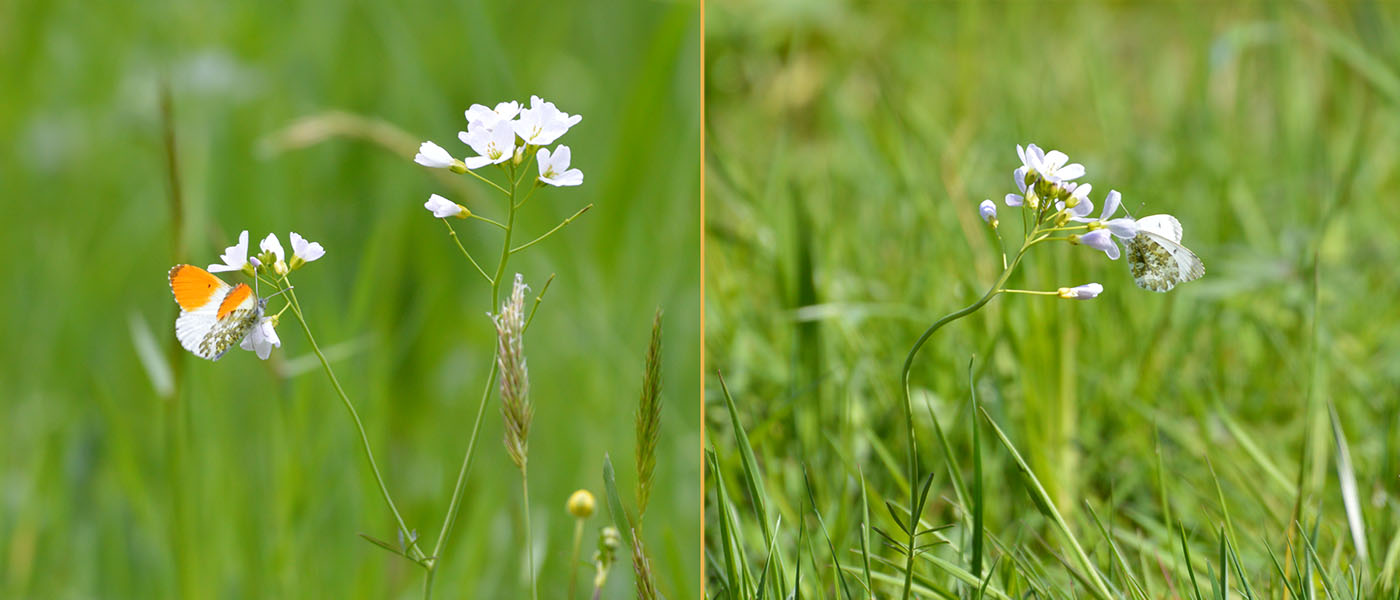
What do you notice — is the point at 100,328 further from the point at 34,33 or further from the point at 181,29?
the point at 181,29

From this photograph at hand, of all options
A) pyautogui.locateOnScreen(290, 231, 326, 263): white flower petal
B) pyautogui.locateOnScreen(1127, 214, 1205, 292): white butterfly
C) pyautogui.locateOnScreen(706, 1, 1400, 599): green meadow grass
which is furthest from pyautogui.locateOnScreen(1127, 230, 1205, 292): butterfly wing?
pyautogui.locateOnScreen(290, 231, 326, 263): white flower petal

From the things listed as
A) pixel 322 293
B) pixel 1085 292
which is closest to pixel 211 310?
pixel 1085 292

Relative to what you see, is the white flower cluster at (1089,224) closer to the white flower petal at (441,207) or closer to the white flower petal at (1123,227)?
the white flower petal at (1123,227)

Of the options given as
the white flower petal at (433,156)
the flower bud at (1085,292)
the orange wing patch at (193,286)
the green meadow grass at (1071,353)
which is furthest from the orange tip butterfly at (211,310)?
the flower bud at (1085,292)

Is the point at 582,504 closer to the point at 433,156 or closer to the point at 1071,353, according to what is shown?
the point at 433,156

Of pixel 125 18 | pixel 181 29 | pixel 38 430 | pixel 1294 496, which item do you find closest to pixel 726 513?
pixel 1294 496

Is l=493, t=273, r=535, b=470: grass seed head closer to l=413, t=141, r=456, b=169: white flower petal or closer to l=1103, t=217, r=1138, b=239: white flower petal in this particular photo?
l=413, t=141, r=456, b=169: white flower petal
